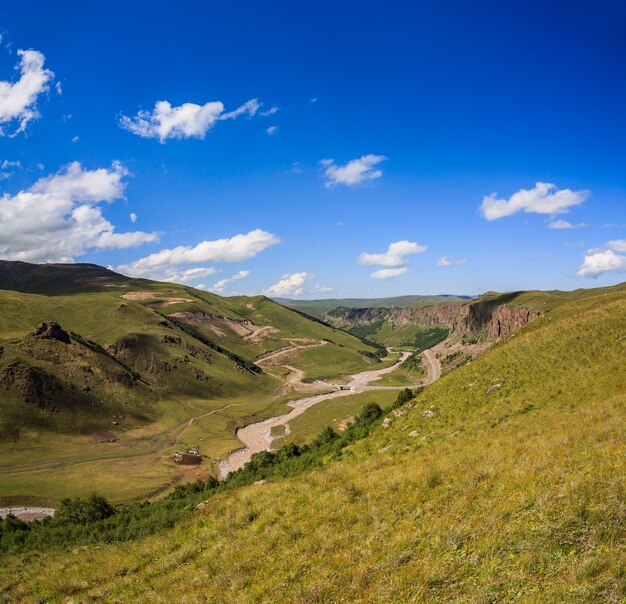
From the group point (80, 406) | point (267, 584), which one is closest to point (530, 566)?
point (267, 584)

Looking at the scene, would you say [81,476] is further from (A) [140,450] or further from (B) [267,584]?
(B) [267,584]

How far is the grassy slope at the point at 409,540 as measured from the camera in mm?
8234

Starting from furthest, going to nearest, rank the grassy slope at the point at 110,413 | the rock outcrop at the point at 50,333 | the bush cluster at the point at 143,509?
the rock outcrop at the point at 50,333
the grassy slope at the point at 110,413
the bush cluster at the point at 143,509

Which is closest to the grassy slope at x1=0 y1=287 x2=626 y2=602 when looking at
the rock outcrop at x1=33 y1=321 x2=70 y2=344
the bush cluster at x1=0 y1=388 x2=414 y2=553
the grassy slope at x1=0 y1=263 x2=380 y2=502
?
the bush cluster at x1=0 y1=388 x2=414 y2=553

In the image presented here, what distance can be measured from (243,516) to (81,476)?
324 ft

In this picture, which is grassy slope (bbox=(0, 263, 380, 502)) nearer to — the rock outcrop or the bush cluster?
the rock outcrop

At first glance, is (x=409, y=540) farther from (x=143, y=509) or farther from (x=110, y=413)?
(x=110, y=413)

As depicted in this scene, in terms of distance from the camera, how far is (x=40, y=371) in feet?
427

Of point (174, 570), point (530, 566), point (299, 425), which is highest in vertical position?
point (530, 566)

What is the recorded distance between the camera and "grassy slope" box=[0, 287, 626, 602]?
823 cm

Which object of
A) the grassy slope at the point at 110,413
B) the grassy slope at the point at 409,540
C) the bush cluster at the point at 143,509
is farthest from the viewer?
the grassy slope at the point at 110,413

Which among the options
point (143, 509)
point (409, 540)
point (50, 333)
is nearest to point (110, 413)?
point (50, 333)

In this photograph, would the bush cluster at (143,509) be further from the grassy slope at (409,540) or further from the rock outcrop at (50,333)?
the rock outcrop at (50,333)

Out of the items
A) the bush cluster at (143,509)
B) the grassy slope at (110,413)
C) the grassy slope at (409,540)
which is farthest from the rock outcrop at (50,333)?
the grassy slope at (409,540)
